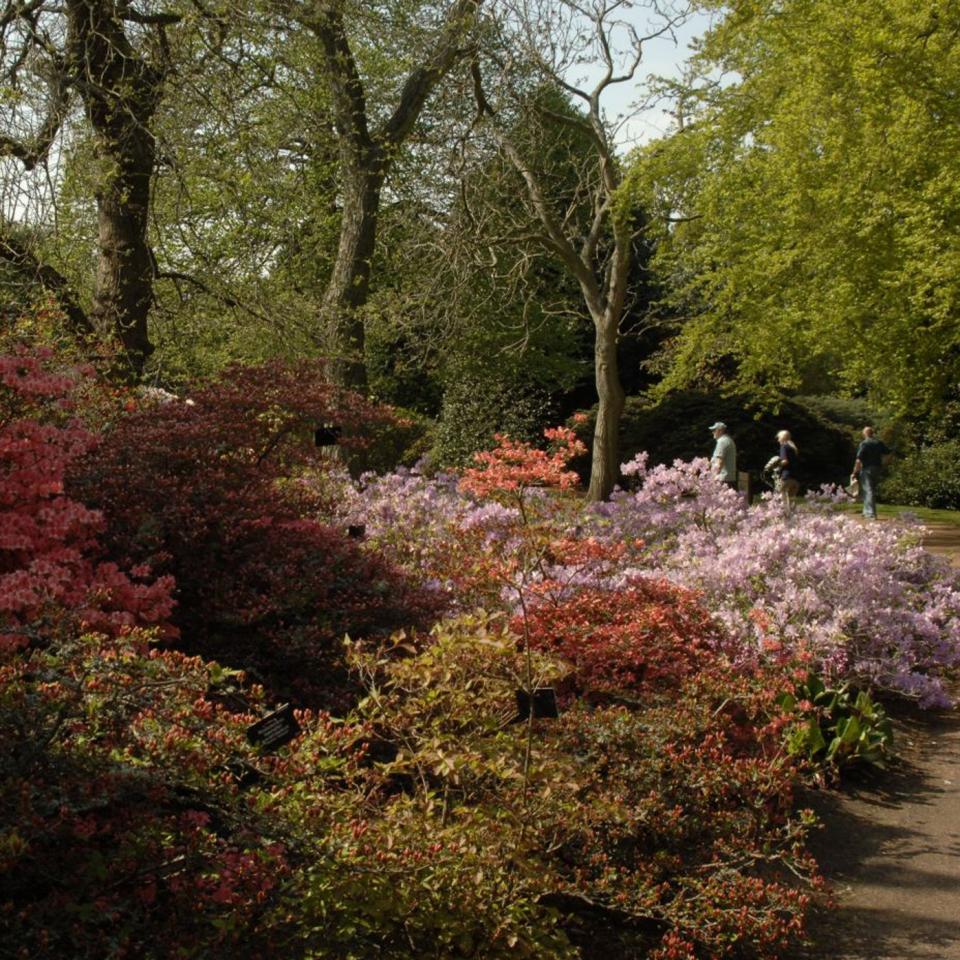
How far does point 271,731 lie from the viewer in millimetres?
3234

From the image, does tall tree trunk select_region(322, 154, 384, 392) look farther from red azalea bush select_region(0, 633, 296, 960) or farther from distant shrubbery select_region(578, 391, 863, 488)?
distant shrubbery select_region(578, 391, 863, 488)

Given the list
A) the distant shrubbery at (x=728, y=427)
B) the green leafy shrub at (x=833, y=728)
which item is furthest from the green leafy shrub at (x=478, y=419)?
the green leafy shrub at (x=833, y=728)

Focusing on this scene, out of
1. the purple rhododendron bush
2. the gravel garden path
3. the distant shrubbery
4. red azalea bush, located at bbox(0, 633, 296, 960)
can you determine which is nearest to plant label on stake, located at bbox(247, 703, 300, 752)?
the purple rhododendron bush

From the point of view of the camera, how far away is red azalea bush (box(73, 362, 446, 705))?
4621mm

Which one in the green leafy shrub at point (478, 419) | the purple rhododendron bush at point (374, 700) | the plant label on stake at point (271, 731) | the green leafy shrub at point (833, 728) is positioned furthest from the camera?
the green leafy shrub at point (478, 419)

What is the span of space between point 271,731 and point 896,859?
2620 millimetres

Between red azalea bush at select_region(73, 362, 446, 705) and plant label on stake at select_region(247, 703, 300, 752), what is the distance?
1.09 m

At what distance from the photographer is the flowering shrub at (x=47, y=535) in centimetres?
388

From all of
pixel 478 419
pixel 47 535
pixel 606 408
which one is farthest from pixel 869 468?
pixel 47 535

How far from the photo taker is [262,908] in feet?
8.71

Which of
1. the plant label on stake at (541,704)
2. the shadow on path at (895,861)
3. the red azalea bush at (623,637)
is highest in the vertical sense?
the plant label on stake at (541,704)

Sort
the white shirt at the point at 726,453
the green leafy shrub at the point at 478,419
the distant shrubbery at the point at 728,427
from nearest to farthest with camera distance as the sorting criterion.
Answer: the white shirt at the point at 726,453 < the green leafy shrub at the point at 478,419 < the distant shrubbery at the point at 728,427

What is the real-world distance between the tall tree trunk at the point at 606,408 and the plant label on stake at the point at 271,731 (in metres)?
13.1

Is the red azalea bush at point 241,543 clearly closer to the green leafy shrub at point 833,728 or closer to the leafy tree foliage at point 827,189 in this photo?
the green leafy shrub at point 833,728
